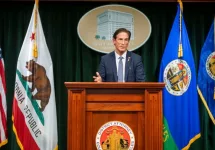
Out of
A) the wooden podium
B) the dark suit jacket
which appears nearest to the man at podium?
the dark suit jacket

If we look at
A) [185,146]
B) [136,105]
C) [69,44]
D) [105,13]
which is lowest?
[185,146]

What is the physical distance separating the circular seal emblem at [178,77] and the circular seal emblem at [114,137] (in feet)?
6.05

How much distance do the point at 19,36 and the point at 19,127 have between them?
49.3 inches

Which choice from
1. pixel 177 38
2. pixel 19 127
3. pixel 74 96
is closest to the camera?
pixel 74 96

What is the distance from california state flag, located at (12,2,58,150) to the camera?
11.8 ft

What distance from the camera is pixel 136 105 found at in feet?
6.95

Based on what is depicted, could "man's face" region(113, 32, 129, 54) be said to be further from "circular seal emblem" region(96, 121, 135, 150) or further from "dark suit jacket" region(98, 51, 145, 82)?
"circular seal emblem" region(96, 121, 135, 150)

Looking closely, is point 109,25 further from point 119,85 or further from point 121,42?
point 119,85

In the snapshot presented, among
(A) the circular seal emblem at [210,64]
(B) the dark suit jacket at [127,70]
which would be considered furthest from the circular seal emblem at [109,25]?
(B) the dark suit jacket at [127,70]

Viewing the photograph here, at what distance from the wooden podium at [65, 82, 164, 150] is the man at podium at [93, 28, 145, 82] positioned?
63 cm

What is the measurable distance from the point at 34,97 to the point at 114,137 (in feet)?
5.96

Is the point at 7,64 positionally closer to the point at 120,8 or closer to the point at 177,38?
the point at 120,8

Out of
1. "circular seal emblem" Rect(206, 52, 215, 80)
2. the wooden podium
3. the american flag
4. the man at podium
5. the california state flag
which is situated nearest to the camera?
the wooden podium

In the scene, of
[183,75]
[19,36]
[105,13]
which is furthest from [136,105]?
[19,36]
